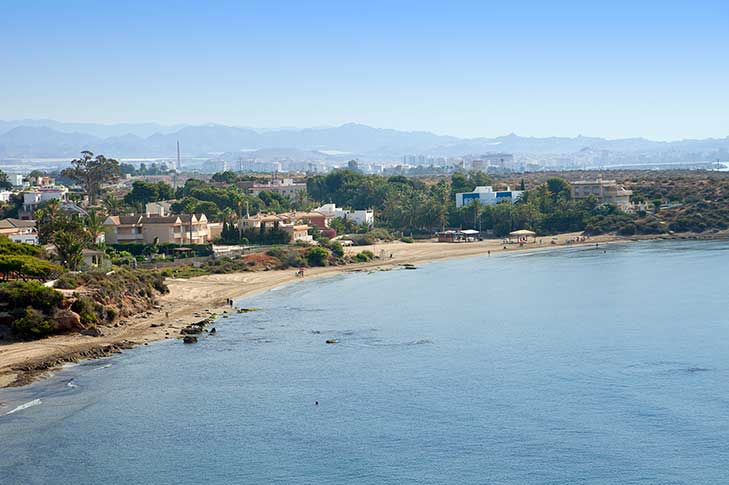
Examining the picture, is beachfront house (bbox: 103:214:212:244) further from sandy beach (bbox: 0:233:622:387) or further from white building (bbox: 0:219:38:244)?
sandy beach (bbox: 0:233:622:387)

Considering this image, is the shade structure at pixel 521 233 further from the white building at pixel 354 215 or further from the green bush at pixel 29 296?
the green bush at pixel 29 296

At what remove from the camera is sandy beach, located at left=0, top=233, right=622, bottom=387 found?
33.6 metres

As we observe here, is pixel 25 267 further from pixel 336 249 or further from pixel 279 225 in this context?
pixel 279 225

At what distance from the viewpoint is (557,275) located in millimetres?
60656

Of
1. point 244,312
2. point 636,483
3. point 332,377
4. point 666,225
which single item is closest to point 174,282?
point 244,312

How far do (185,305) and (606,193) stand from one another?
59.4 metres

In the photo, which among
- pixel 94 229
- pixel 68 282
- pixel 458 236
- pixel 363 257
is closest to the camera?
pixel 68 282

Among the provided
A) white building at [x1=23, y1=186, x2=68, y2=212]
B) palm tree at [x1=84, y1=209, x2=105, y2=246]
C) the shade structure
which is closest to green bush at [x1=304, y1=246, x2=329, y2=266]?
palm tree at [x1=84, y1=209, x2=105, y2=246]

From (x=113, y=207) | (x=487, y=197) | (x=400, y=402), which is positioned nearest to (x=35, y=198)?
(x=113, y=207)

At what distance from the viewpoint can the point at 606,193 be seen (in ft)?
314

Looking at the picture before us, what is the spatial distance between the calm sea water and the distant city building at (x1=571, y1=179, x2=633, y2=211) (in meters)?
48.6

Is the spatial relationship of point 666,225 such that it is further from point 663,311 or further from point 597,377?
point 597,377

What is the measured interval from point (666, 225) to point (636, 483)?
231ft

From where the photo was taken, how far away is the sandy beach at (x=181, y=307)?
1321 inches
